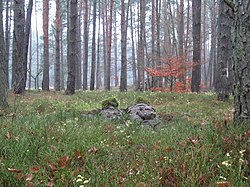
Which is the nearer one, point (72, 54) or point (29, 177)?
point (29, 177)

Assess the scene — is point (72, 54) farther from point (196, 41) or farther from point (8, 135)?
point (8, 135)

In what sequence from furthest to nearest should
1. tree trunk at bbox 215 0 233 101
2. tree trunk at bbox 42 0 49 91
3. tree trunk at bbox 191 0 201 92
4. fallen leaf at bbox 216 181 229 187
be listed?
tree trunk at bbox 42 0 49 91, tree trunk at bbox 191 0 201 92, tree trunk at bbox 215 0 233 101, fallen leaf at bbox 216 181 229 187

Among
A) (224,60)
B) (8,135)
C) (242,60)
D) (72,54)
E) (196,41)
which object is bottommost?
(8,135)

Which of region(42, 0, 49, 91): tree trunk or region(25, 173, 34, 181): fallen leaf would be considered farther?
region(42, 0, 49, 91): tree trunk

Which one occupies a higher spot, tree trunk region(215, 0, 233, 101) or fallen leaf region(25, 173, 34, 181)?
tree trunk region(215, 0, 233, 101)

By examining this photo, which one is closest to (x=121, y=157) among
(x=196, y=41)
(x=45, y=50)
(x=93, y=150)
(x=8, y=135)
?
(x=93, y=150)

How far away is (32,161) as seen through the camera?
459cm

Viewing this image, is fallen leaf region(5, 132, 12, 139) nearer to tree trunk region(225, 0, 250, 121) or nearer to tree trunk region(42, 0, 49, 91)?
tree trunk region(225, 0, 250, 121)

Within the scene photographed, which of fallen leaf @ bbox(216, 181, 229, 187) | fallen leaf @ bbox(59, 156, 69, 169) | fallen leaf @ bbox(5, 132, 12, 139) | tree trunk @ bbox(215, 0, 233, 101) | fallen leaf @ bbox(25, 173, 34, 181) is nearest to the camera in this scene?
fallen leaf @ bbox(216, 181, 229, 187)

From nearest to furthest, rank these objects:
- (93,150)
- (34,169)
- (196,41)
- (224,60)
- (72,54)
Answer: (34,169)
(93,150)
(224,60)
(72,54)
(196,41)

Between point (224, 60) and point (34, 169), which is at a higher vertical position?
point (224, 60)

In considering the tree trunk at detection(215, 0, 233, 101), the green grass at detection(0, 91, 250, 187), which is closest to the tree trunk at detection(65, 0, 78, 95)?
the tree trunk at detection(215, 0, 233, 101)

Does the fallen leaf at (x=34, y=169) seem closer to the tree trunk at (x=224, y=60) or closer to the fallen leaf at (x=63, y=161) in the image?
the fallen leaf at (x=63, y=161)

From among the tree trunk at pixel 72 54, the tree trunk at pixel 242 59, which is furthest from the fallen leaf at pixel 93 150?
the tree trunk at pixel 72 54
